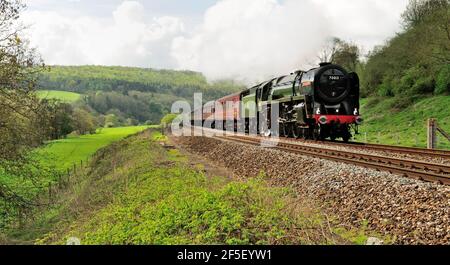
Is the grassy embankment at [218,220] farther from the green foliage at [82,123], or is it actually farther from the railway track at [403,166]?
the green foliage at [82,123]

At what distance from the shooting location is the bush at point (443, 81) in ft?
140

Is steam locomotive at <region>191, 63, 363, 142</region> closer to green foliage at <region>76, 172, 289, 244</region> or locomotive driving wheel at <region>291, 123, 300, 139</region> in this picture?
locomotive driving wheel at <region>291, 123, 300, 139</region>

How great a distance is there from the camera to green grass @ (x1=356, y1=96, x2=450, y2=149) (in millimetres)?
33938

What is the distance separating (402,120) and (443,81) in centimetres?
569

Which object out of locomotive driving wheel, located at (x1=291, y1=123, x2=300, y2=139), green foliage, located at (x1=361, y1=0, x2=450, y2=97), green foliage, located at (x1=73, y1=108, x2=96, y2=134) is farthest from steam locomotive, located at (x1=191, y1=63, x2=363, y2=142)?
green foliage, located at (x1=73, y1=108, x2=96, y2=134)

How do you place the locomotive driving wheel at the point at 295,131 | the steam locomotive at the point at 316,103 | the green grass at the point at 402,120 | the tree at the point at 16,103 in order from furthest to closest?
the green grass at the point at 402,120 → the locomotive driving wheel at the point at 295,131 → the steam locomotive at the point at 316,103 → the tree at the point at 16,103

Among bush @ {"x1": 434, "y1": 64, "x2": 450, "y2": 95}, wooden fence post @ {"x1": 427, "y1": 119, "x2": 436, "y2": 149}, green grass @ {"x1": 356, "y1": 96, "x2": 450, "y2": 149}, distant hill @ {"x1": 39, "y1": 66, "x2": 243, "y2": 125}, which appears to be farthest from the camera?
distant hill @ {"x1": 39, "y1": 66, "x2": 243, "y2": 125}

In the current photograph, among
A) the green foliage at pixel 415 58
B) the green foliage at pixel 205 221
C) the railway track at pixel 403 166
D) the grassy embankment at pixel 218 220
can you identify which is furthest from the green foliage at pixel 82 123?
the green foliage at pixel 205 221

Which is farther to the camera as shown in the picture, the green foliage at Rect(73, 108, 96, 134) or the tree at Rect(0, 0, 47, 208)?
the green foliage at Rect(73, 108, 96, 134)

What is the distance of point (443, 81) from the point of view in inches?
1692

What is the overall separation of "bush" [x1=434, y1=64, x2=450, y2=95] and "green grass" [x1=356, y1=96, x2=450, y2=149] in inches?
38.9

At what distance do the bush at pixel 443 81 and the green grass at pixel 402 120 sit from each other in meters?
0.99
